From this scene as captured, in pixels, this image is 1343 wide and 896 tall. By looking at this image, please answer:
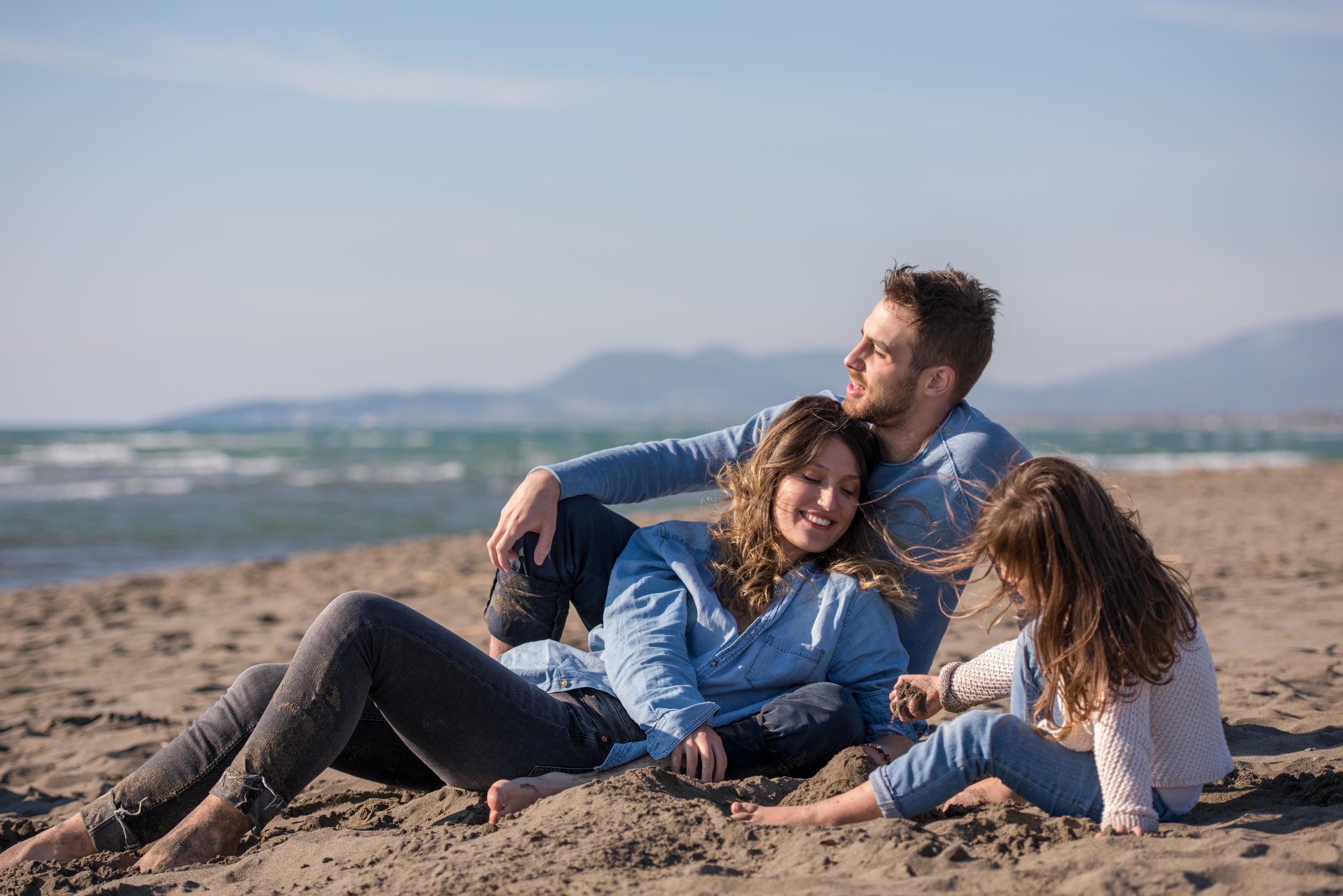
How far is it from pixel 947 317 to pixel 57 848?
107 inches

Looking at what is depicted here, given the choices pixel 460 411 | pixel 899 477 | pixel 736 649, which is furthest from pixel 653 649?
pixel 460 411

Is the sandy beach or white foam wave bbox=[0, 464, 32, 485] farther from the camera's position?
white foam wave bbox=[0, 464, 32, 485]

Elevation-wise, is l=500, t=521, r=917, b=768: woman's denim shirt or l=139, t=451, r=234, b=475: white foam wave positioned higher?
l=500, t=521, r=917, b=768: woman's denim shirt


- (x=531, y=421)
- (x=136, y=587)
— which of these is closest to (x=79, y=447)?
(x=136, y=587)

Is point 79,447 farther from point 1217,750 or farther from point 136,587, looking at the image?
point 1217,750

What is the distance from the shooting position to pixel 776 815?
224 centimetres

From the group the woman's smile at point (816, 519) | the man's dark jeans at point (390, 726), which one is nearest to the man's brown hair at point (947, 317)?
the woman's smile at point (816, 519)

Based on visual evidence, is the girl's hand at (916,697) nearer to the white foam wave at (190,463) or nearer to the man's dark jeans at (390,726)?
the man's dark jeans at (390,726)

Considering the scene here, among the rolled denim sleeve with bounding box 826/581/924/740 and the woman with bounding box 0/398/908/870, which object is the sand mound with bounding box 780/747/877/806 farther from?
the rolled denim sleeve with bounding box 826/581/924/740

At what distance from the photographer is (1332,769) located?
8.32 ft

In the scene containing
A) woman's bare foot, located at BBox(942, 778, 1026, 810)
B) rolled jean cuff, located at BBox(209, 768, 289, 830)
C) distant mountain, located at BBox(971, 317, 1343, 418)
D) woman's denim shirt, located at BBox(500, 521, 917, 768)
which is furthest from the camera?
distant mountain, located at BBox(971, 317, 1343, 418)

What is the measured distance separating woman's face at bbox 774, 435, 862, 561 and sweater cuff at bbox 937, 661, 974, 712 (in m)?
0.50

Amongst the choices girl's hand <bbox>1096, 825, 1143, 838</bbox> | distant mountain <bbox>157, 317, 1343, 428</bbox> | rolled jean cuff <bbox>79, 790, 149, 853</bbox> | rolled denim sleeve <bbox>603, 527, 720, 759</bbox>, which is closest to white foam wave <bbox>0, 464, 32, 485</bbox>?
rolled jean cuff <bbox>79, 790, 149, 853</bbox>

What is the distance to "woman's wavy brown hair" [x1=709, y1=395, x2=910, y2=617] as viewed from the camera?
9.04 feet
